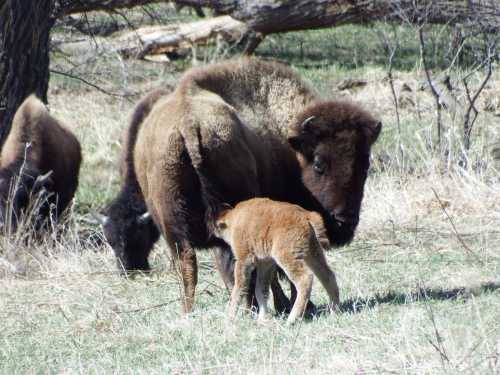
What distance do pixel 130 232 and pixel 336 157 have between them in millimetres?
2920

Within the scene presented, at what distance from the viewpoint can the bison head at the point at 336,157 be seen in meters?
7.09

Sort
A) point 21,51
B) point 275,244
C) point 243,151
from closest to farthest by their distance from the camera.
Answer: point 275,244, point 243,151, point 21,51

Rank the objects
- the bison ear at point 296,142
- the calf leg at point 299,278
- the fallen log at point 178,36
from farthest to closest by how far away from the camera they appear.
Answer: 1. the fallen log at point 178,36
2. the bison ear at point 296,142
3. the calf leg at point 299,278

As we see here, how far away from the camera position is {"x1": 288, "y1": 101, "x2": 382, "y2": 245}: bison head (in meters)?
7.09

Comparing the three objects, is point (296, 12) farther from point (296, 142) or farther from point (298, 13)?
point (296, 142)

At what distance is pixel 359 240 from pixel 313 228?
10.8 ft

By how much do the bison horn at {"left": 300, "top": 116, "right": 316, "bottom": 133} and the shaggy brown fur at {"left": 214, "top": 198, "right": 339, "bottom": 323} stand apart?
0.91m

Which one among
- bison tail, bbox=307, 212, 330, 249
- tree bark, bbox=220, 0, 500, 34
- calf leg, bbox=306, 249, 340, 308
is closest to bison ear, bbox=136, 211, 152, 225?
calf leg, bbox=306, 249, 340, 308

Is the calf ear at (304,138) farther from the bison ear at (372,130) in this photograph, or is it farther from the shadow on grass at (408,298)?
the shadow on grass at (408,298)

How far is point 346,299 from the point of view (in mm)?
7051

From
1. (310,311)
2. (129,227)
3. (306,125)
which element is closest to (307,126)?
(306,125)

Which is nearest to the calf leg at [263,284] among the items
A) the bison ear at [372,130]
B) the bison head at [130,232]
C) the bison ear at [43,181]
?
the bison ear at [372,130]

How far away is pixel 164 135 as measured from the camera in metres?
6.60

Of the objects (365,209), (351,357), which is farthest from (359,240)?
(351,357)
